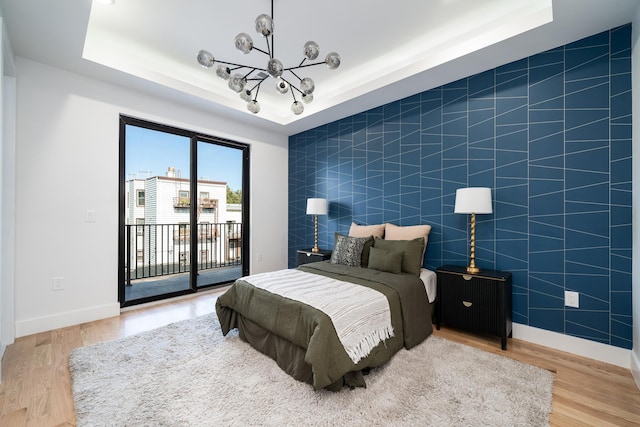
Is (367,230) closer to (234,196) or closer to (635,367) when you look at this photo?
(635,367)

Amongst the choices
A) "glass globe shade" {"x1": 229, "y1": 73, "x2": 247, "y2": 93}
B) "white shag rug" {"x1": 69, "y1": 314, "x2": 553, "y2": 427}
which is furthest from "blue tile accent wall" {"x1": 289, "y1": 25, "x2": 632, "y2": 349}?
"glass globe shade" {"x1": 229, "y1": 73, "x2": 247, "y2": 93}

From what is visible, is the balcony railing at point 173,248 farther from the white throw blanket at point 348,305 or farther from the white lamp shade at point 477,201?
the white lamp shade at point 477,201

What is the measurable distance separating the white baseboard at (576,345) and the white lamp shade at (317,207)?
8.69ft

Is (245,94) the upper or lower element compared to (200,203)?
upper

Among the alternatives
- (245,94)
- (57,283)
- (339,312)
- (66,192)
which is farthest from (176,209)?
(339,312)

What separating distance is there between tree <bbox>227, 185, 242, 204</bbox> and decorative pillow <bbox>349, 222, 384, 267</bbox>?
218 cm

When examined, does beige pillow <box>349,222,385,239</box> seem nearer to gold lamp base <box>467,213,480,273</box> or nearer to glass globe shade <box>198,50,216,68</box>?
gold lamp base <box>467,213,480,273</box>

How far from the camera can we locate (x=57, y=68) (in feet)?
9.62

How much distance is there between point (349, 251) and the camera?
3.32 metres

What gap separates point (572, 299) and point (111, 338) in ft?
13.7

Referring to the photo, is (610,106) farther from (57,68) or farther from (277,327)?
(57,68)

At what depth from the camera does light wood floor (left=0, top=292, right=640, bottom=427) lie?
1.65 metres

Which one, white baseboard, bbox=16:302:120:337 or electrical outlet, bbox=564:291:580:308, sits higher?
electrical outlet, bbox=564:291:580:308

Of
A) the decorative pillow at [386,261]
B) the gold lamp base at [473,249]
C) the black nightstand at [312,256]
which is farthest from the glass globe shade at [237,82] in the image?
the black nightstand at [312,256]
